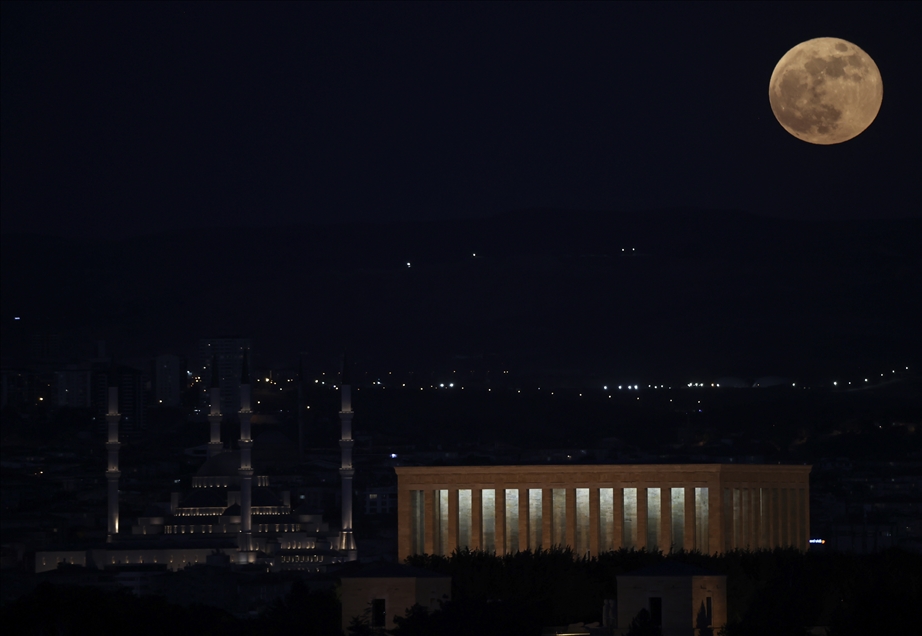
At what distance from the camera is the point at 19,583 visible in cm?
10769

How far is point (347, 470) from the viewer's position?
11150 centimetres

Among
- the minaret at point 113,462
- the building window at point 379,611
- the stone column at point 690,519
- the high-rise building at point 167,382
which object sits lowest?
the building window at point 379,611

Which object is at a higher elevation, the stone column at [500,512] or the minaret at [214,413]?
the minaret at [214,413]

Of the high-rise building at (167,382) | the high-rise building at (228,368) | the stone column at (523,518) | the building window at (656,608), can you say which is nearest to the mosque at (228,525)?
the high-rise building at (228,368)

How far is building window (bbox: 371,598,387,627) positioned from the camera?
43.1 metres

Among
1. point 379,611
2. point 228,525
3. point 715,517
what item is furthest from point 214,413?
point 379,611

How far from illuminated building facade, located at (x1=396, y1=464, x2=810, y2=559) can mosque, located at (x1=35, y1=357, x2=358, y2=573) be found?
4919 cm

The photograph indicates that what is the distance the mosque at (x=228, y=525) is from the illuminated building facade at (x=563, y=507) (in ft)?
161

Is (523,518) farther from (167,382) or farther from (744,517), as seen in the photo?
(167,382)

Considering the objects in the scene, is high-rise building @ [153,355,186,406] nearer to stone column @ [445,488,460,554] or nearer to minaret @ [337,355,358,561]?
minaret @ [337,355,358,561]

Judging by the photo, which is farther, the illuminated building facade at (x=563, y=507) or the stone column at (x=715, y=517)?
the stone column at (x=715, y=517)

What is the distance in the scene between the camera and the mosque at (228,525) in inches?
4414

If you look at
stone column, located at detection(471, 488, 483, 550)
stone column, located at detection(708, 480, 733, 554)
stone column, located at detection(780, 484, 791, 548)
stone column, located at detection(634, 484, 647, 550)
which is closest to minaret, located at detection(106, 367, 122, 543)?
stone column, located at detection(780, 484, 791, 548)

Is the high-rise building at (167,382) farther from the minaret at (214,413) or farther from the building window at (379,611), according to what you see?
the building window at (379,611)
